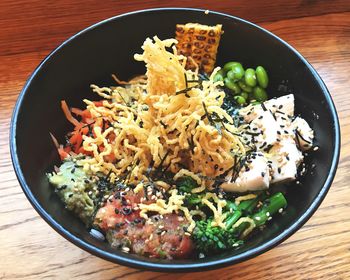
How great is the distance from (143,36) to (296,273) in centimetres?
103

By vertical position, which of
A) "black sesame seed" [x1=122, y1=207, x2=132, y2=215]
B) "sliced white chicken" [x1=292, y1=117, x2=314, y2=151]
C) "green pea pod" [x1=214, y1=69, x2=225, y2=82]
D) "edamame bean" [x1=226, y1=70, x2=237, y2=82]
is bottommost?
"black sesame seed" [x1=122, y1=207, x2=132, y2=215]

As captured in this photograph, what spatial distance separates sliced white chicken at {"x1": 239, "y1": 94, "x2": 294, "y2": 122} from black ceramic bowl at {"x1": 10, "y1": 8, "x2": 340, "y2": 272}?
6 cm

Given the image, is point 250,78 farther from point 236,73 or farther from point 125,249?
point 125,249

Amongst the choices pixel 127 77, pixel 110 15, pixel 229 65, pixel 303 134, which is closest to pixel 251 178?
pixel 303 134

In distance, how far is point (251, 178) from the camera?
1536mm

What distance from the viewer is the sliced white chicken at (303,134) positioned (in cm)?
167

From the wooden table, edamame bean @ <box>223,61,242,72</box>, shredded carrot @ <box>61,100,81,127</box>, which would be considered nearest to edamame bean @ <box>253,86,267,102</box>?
edamame bean @ <box>223,61,242,72</box>

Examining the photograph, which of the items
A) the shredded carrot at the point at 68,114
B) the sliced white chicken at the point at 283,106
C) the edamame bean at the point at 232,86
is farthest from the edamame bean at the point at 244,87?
the shredded carrot at the point at 68,114

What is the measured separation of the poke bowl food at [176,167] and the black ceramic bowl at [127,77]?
0.05 m

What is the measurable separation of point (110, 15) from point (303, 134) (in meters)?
1.04

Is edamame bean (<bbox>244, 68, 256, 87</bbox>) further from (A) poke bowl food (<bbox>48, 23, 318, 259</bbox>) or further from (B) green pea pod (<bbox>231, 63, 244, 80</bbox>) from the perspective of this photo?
(A) poke bowl food (<bbox>48, 23, 318, 259</bbox>)

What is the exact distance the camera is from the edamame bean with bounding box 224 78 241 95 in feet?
6.02

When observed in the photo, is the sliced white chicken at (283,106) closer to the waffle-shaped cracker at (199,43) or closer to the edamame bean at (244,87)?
the edamame bean at (244,87)

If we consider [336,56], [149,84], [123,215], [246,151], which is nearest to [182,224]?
[123,215]
